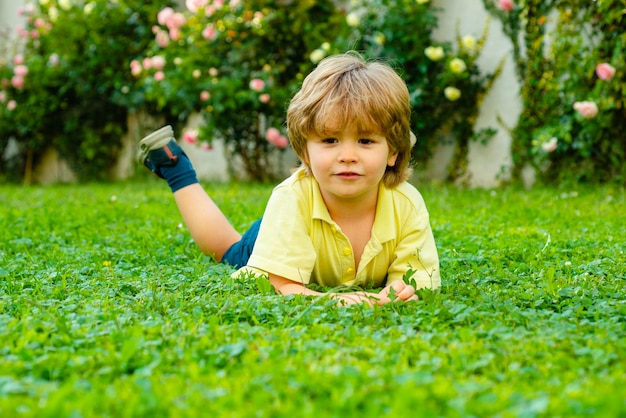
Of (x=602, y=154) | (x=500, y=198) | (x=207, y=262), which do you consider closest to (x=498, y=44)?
(x=602, y=154)

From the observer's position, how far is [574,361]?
1.83 m

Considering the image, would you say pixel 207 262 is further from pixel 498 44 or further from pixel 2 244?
pixel 498 44

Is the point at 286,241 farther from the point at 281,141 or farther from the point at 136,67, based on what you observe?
the point at 136,67

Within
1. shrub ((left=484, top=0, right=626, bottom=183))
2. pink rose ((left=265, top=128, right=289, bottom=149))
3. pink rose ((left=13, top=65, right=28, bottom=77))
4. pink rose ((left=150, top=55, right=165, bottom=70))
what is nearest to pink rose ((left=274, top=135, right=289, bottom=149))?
pink rose ((left=265, top=128, right=289, bottom=149))

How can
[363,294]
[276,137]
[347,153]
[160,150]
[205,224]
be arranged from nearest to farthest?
[363,294] → [347,153] → [205,224] → [160,150] → [276,137]

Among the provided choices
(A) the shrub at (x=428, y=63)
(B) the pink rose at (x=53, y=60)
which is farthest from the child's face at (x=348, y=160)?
(B) the pink rose at (x=53, y=60)

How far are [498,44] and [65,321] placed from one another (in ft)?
17.8

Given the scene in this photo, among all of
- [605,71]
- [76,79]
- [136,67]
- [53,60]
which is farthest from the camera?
[76,79]

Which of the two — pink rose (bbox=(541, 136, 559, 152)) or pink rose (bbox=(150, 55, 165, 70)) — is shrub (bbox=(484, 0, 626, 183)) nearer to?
pink rose (bbox=(541, 136, 559, 152))

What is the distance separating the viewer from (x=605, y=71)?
18.0ft

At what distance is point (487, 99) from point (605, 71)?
4.94 feet

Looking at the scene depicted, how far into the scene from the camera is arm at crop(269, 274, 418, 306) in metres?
2.53

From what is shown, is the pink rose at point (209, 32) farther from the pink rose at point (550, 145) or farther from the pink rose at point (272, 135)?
the pink rose at point (550, 145)

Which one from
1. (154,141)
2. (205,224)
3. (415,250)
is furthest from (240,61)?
(415,250)
